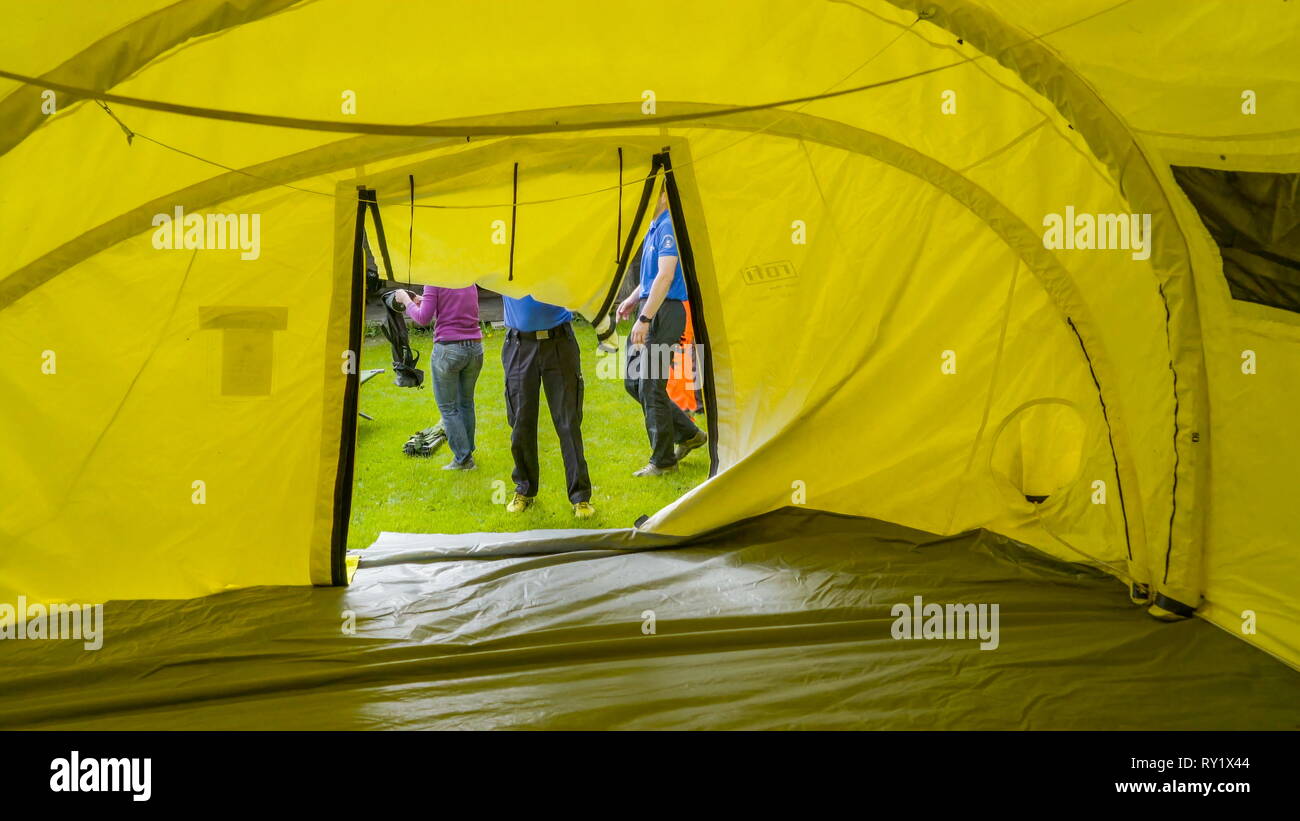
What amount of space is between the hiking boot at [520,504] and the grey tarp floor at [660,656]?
4.67ft

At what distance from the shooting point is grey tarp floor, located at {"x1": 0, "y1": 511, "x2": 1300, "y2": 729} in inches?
124

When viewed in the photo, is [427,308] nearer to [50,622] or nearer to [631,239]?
[631,239]

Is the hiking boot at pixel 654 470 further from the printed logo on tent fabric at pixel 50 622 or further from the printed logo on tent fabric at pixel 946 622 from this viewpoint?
the printed logo on tent fabric at pixel 50 622

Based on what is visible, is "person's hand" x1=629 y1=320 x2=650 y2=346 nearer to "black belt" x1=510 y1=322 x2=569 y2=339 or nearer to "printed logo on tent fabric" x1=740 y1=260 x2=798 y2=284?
"black belt" x1=510 y1=322 x2=569 y2=339

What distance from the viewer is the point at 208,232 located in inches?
161

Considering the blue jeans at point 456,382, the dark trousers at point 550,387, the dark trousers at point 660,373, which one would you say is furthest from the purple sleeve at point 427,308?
the dark trousers at point 660,373

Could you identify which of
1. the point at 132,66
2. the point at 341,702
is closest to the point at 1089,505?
the point at 341,702

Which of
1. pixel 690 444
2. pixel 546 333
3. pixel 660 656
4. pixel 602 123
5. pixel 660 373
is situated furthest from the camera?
pixel 690 444

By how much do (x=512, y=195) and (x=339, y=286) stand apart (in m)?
1.05

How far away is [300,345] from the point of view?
4.31m

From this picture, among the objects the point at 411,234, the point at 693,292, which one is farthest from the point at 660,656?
the point at 411,234

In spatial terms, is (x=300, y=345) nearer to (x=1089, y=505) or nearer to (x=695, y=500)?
(x=695, y=500)

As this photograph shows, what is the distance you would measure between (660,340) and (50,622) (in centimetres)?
405
